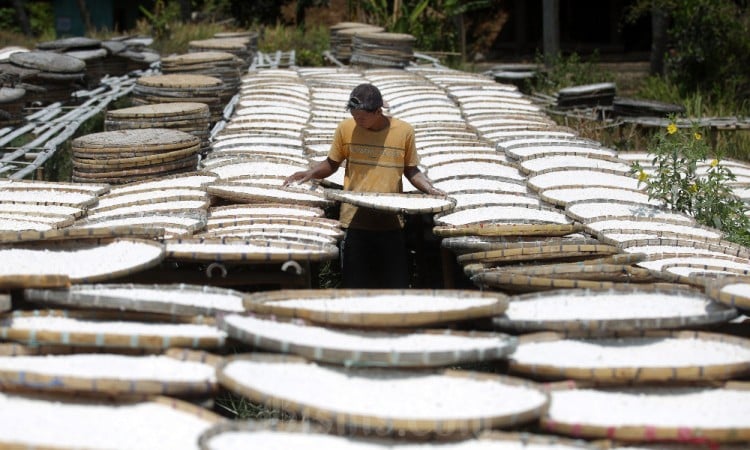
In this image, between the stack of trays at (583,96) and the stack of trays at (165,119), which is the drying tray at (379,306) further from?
the stack of trays at (583,96)

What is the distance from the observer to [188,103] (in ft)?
22.3

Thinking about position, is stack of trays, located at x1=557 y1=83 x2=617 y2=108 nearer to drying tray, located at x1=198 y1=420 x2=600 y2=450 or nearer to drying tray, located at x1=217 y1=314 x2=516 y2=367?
drying tray, located at x1=217 y1=314 x2=516 y2=367

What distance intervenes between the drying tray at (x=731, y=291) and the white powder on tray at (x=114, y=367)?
142 centimetres

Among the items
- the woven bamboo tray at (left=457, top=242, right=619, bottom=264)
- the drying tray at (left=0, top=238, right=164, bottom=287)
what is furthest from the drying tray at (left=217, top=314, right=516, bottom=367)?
the woven bamboo tray at (left=457, top=242, right=619, bottom=264)

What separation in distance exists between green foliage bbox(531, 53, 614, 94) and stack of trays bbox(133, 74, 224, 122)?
5.47 m

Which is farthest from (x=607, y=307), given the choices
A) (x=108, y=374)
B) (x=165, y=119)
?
(x=165, y=119)

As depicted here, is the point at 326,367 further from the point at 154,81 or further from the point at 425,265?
the point at 154,81

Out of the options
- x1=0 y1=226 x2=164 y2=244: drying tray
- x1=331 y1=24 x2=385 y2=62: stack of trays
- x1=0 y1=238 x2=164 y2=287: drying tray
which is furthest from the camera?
x1=331 y1=24 x2=385 y2=62: stack of trays

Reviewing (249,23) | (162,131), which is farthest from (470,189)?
(249,23)

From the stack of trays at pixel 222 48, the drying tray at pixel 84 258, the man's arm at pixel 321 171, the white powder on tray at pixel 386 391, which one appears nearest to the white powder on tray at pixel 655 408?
the white powder on tray at pixel 386 391

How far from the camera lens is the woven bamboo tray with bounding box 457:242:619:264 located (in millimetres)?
3695

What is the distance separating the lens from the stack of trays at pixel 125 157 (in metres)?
5.49

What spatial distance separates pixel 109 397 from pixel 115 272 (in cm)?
60

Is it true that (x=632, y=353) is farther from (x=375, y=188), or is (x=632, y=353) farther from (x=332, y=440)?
(x=375, y=188)
